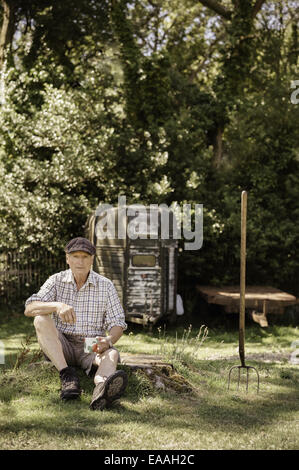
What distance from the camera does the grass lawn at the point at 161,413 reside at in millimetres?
4121

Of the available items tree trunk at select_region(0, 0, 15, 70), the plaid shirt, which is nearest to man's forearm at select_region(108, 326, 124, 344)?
the plaid shirt

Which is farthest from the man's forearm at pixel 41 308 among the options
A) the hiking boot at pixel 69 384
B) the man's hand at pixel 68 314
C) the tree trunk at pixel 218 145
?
the tree trunk at pixel 218 145

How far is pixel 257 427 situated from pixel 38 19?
43.4ft

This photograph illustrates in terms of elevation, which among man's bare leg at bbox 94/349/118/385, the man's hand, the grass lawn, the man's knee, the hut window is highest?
the hut window

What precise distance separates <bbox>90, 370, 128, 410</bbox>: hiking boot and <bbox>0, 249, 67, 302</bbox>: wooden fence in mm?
7533

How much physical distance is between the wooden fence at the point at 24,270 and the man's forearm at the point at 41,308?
6924mm

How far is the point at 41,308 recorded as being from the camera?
5070 mm

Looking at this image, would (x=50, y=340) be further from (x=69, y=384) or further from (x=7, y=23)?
(x=7, y=23)

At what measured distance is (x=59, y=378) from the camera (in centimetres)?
539

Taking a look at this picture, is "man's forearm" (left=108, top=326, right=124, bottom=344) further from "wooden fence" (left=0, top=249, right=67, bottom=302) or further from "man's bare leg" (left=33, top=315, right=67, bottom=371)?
"wooden fence" (left=0, top=249, right=67, bottom=302)

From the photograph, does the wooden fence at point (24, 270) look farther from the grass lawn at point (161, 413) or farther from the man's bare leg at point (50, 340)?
the man's bare leg at point (50, 340)

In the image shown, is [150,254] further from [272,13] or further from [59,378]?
[272,13]

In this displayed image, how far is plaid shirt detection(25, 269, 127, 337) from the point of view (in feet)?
17.4

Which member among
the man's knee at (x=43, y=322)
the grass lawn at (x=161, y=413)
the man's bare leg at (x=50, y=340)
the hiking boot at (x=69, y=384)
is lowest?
the grass lawn at (x=161, y=413)
